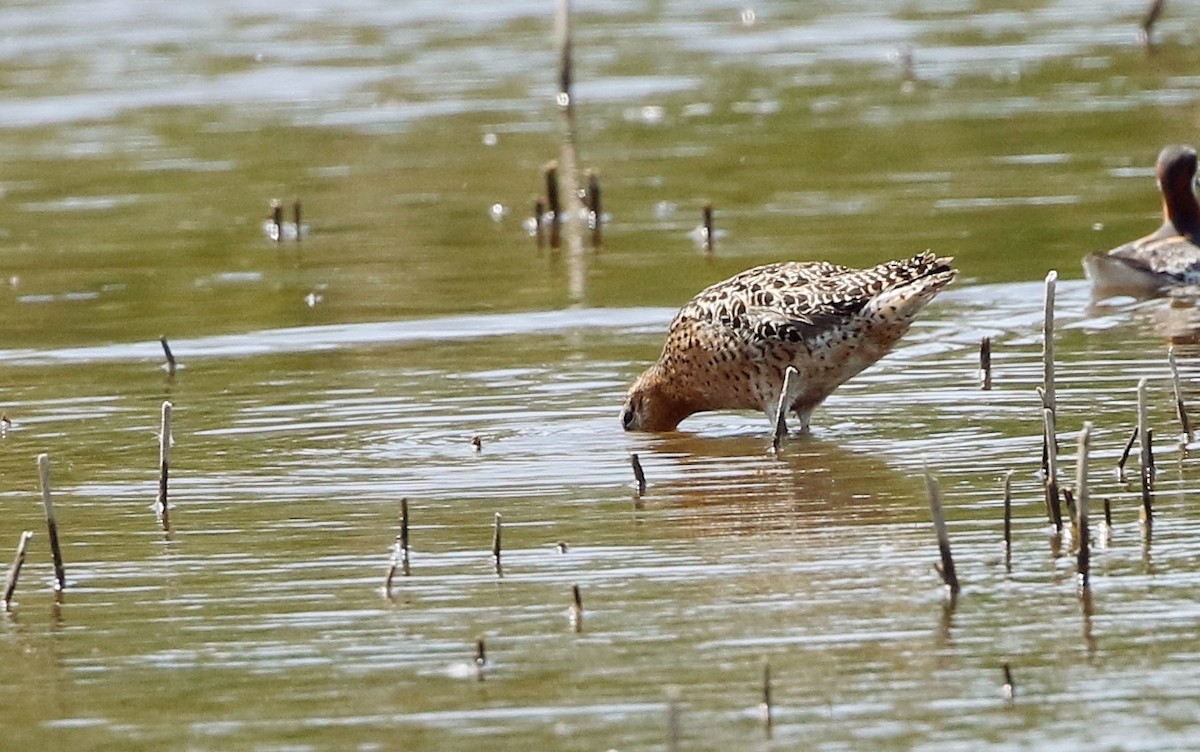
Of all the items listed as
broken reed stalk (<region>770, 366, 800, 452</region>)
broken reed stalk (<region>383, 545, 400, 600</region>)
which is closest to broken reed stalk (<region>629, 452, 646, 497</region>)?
broken reed stalk (<region>770, 366, 800, 452</region>)

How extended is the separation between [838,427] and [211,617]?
3.63m

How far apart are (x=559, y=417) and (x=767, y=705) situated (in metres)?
4.50

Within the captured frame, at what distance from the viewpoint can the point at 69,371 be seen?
38.2 ft

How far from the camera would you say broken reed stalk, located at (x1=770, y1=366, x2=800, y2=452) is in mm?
9305

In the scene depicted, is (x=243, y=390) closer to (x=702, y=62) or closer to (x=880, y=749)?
(x=880, y=749)

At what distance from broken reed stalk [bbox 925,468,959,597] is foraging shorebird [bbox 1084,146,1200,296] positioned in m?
6.03

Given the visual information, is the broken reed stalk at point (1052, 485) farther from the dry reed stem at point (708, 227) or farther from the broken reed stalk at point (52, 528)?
the dry reed stem at point (708, 227)

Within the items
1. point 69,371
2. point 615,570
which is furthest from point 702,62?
point 615,570

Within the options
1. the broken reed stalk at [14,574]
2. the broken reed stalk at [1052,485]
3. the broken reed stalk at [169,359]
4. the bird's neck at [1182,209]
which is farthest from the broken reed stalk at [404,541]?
the bird's neck at [1182,209]

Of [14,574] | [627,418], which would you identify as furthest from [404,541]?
[627,418]

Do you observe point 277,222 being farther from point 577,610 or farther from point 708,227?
point 577,610

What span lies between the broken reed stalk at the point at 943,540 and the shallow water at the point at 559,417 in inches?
3.1

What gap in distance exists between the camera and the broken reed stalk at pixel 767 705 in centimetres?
584

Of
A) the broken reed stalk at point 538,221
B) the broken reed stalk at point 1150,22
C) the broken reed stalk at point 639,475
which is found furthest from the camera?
the broken reed stalk at point 1150,22
